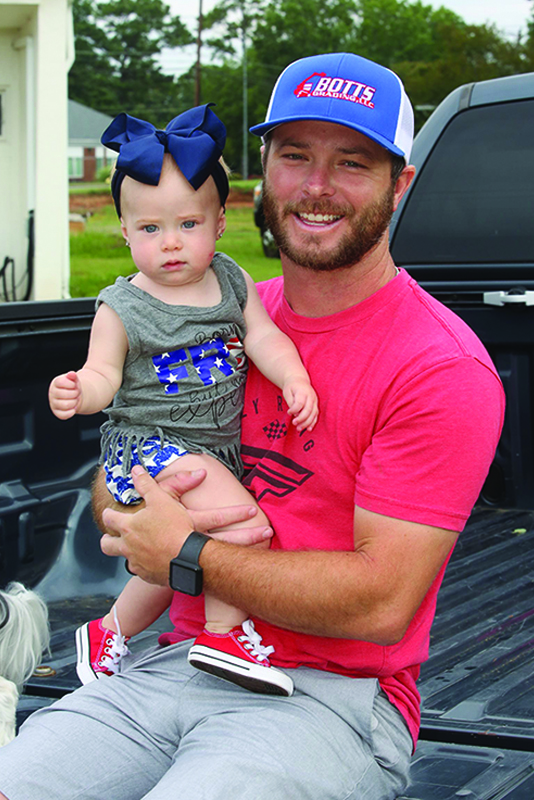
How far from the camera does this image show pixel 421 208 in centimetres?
409

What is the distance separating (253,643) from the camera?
2137 millimetres

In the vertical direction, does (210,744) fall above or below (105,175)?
below

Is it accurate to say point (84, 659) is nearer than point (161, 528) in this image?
No

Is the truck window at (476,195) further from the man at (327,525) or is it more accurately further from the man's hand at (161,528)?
the man's hand at (161,528)

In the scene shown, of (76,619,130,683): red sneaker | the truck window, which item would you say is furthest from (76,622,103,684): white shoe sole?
the truck window

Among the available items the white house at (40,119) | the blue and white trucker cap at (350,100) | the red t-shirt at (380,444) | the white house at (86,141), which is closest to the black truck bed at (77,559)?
the red t-shirt at (380,444)

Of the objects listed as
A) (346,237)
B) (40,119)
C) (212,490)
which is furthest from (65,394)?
(40,119)

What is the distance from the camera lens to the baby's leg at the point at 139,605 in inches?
99.6

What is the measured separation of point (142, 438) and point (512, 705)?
1178 millimetres

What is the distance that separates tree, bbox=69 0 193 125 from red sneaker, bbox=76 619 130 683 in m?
60.5

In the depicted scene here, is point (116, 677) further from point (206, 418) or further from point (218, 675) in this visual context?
point (206, 418)

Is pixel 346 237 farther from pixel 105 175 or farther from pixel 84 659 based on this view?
pixel 105 175

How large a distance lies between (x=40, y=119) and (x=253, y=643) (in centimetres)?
1066

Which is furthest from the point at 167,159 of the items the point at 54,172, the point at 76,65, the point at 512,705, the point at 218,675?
the point at 76,65
